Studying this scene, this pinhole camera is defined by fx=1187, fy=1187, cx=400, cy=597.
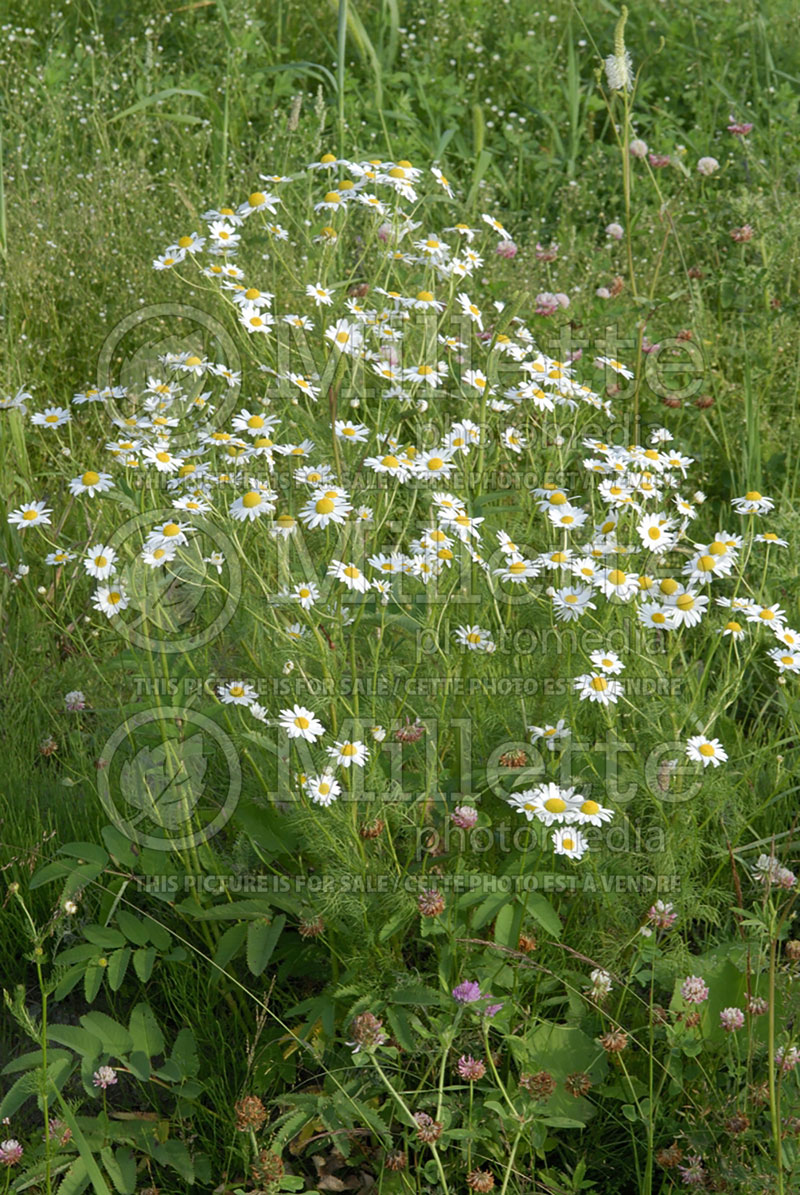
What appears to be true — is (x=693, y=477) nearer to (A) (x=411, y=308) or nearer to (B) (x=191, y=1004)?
(A) (x=411, y=308)

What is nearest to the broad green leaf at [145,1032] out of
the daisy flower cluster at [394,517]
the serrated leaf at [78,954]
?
the serrated leaf at [78,954]

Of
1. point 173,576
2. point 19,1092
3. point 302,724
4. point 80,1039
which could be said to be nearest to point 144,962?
point 80,1039

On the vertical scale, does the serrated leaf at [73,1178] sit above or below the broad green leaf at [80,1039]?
below

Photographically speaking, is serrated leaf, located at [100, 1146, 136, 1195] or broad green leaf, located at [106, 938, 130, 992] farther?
broad green leaf, located at [106, 938, 130, 992]

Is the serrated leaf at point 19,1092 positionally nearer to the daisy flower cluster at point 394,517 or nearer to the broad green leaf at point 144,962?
the broad green leaf at point 144,962

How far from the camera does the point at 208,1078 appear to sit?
6.20ft

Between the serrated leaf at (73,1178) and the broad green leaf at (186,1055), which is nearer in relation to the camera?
the serrated leaf at (73,1178)

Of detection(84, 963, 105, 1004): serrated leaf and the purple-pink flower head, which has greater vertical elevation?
the purple-pink flower head

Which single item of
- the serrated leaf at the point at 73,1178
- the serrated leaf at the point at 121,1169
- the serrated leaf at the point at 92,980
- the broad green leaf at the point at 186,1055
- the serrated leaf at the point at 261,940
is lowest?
the serrated leaf at the point at 121,1169

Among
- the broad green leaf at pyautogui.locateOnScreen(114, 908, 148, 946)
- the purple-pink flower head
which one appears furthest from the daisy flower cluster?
the broad green leaf at pyautogui.locateOnScreen(114, 908, 148, 946)

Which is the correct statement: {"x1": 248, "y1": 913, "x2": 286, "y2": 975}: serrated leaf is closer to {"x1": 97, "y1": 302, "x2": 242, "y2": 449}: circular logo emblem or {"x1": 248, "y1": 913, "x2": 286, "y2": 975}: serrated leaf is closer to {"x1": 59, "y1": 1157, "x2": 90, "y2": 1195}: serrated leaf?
{"x1": 59, "y1": 1157, "x2": 90, "y2": 1195}: serrated leaf

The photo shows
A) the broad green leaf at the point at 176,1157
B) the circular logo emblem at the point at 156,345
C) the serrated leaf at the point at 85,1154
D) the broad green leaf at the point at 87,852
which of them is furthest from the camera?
the circular logo emblem at the point at 156,345

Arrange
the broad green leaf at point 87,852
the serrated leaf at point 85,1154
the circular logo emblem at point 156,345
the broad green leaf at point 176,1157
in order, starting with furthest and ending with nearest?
the circular logo emblem at point 156,345
the broad green leaf at point 87,852
the broad green leaf at point 176,1157
the serrated leaf at point 85,1154

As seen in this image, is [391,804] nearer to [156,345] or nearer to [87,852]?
[87,852]
